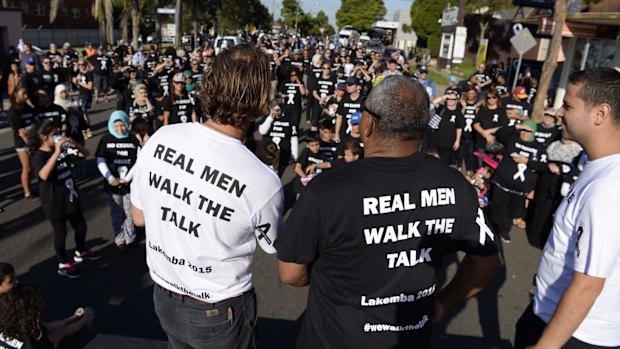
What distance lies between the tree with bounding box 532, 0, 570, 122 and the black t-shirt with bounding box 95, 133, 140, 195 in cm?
1200

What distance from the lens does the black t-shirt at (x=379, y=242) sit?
173 cm

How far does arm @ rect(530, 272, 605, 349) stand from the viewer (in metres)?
1.83

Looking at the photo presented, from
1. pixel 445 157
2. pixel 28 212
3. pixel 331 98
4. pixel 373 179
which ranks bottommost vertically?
pixel 28 212

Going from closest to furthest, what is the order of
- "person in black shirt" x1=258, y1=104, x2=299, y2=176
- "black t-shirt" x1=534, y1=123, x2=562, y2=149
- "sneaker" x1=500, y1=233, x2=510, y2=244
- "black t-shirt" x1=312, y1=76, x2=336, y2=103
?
1. "black t-shirt" x1=534, y1=123, x2=562, y2=149
2. "sneaker" x1=500, y1=233, x2=510, y2=244
3. "person in black shirt" x1=258, y1=104, x2=299, y2=176
4. "black t-shirt" x1=312, y1=76, x2=336, y2=103

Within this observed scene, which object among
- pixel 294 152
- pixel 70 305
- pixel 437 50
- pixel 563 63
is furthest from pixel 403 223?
pixel 437 50

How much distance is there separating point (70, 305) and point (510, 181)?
18.5 feet

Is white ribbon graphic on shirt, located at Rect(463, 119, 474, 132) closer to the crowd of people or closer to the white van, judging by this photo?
the crowd of people

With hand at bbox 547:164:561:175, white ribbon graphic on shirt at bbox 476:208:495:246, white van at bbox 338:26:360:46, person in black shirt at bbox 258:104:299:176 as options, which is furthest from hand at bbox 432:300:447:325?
white van at bbox 338:26:360:46

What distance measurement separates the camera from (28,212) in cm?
672

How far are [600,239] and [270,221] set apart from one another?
1338mm

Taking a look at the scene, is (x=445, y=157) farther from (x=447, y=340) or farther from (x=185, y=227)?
(x=185, y=227)

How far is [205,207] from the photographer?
1.92 metres

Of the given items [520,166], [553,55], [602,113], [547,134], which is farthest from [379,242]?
[553,55]

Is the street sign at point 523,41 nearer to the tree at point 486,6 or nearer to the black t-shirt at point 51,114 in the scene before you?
the black t-shirt at point 51,114
